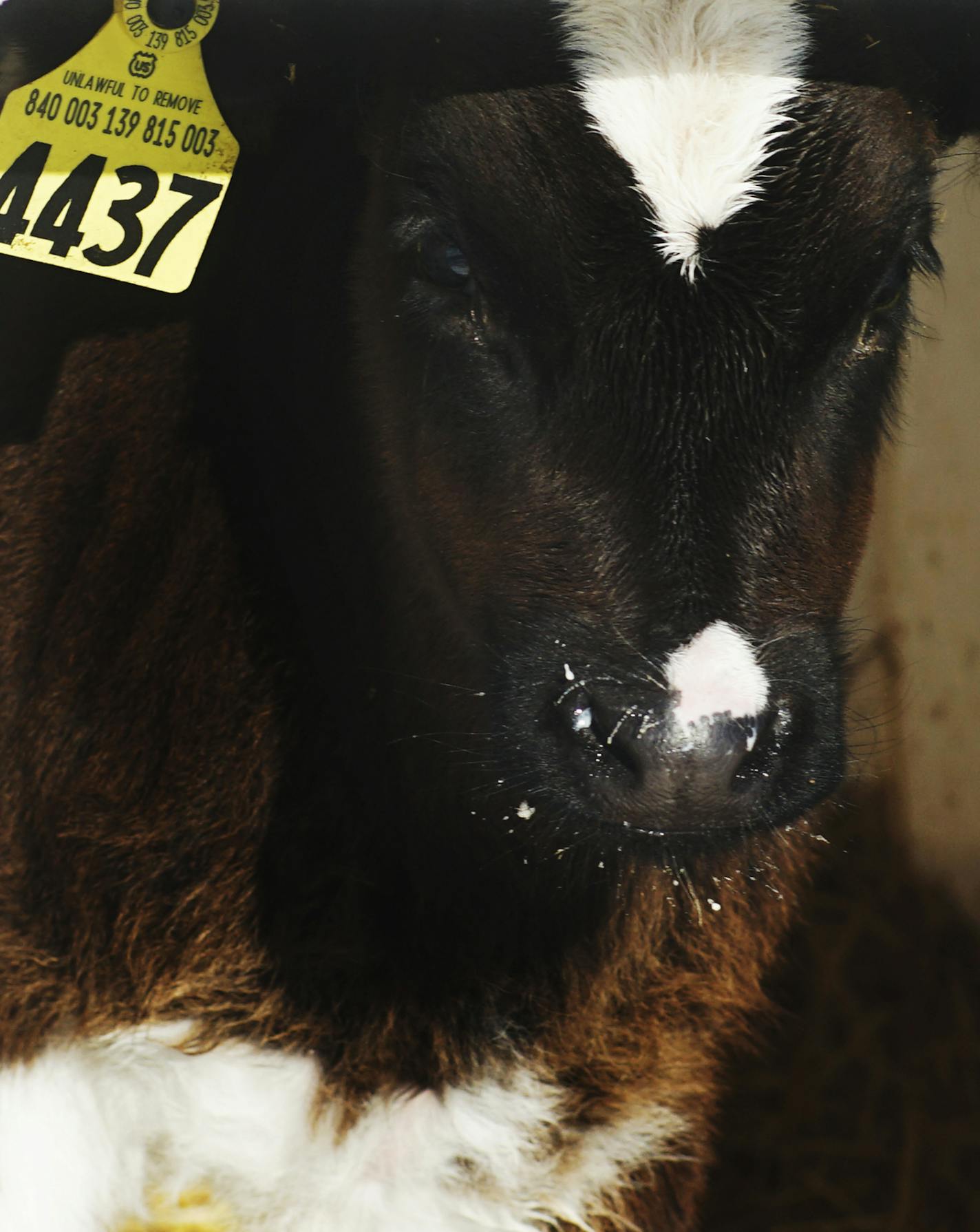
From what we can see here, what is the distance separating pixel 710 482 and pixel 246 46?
0.65 meters

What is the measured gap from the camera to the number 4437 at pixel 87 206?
1333 mm

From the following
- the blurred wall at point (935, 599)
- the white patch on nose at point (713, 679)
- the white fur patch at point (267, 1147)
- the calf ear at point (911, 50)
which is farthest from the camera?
the blurred wall at point (935, 599)

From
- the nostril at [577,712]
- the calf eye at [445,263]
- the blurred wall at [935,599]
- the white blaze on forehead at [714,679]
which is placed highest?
the calf eye at [445,263]

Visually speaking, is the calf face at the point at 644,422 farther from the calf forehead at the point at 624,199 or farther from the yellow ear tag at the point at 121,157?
the yellow ear tag at the point at 121,157

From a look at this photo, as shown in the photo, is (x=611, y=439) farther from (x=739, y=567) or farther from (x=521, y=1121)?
(x=521, y=1121)

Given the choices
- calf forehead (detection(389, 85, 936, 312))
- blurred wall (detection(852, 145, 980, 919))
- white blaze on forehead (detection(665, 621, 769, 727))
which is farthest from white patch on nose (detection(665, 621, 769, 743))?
blurred wall (detection(852, 145, 980, 919))

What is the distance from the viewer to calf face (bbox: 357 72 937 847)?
1184 mm

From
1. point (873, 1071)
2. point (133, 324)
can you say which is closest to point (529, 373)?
point (133, 324)

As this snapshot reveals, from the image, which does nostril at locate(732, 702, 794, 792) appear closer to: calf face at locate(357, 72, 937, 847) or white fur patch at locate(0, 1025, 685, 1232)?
calf face at locate(357, 72, 937, 847)

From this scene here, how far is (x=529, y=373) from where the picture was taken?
4.21 feet

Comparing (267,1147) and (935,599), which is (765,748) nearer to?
(267,1147)

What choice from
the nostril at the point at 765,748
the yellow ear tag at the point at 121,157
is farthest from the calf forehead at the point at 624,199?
the nostril at the point at 765,748

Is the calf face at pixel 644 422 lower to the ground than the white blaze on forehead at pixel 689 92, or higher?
lower

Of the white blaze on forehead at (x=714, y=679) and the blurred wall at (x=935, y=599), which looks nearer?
the white blaze on forehead at (x=714, y=679)
